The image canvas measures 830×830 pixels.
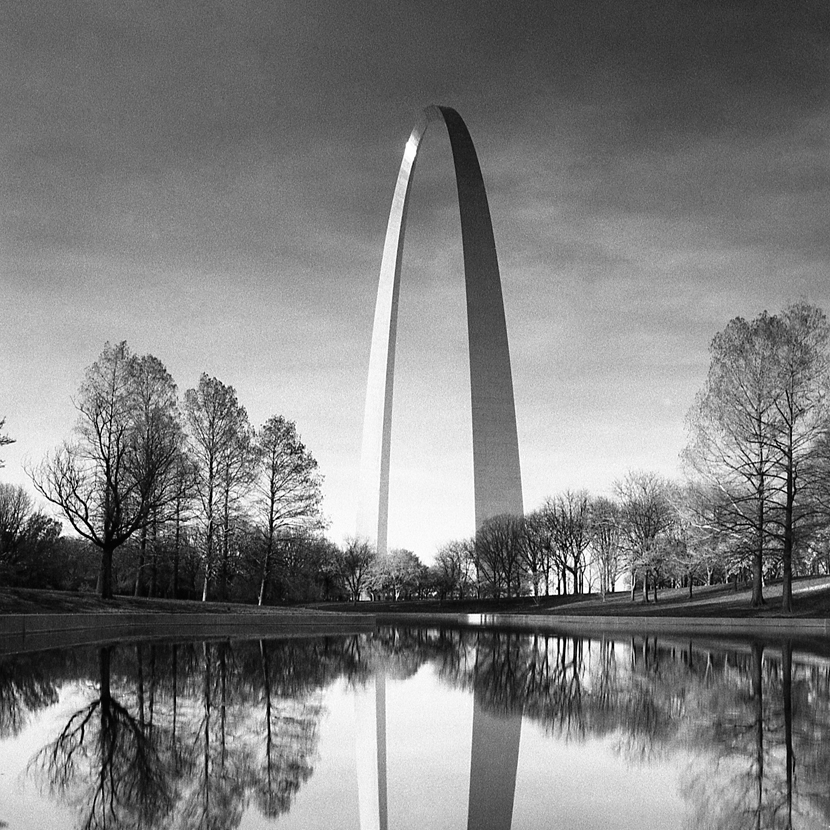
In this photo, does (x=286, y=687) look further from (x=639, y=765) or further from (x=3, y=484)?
(x=3, y=484)

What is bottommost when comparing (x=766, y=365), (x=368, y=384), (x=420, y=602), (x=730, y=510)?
(x=420, y=602)

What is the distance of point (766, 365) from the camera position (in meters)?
29.7

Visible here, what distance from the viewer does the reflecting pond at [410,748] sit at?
4832 mm

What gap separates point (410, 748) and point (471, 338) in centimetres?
5153

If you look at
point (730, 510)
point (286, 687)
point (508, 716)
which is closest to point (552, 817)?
point (508, 716)

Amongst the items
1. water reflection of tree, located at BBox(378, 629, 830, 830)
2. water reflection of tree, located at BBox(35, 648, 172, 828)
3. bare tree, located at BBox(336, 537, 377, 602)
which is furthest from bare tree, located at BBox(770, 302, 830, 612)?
bare tree, located at BBox(336, 537, 377, 602)

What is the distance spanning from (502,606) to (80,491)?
39268mm

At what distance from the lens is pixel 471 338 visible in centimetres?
5762

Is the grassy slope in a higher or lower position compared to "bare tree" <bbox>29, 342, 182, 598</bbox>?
lower

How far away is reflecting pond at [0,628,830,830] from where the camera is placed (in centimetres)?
483

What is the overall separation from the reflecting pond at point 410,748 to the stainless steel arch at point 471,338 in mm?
42413

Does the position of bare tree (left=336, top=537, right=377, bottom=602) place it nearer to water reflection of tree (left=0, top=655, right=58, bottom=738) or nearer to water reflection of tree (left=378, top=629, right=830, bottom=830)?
water reflection of tree (left=378, top=629, right=830, bottom=830)

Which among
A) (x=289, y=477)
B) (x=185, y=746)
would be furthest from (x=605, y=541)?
(x=185, y=746)

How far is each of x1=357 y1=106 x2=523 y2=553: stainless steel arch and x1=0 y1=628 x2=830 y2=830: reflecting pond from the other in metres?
42.4
